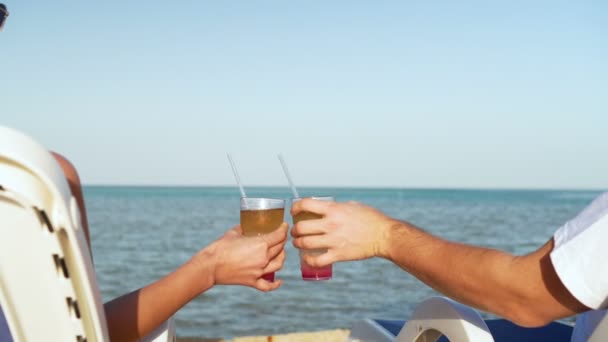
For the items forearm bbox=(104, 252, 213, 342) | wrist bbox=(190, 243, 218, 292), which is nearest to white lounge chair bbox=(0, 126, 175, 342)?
forearm bbox=(104, 252, 213, 342)

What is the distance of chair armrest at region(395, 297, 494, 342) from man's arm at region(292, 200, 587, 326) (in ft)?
0.37

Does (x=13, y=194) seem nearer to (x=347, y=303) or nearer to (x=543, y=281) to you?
(x=543, y=281)

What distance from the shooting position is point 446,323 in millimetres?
2195

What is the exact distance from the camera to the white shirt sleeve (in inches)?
62.2

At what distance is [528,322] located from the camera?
1.84m

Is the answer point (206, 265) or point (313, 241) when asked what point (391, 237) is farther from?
point (206, 265)

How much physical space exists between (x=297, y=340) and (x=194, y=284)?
113 inches

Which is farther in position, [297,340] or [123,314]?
[297,340]

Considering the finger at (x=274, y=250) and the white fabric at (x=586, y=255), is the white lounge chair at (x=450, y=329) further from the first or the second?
the finger at (x=274, y=250)

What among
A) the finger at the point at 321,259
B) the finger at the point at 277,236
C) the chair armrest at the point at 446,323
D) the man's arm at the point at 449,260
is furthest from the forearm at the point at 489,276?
the finger at the point at 277,236

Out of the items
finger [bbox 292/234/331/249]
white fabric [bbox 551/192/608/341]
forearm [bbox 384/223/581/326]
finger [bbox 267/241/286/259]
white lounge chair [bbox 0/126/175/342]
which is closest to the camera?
white lounge chair [bbox 0/126/175/342]

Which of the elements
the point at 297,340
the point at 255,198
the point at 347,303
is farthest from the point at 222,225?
the point at 255,198

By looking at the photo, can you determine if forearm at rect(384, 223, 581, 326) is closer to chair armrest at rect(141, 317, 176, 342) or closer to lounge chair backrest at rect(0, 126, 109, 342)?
chair armrest at rect(141, 317, 176, 342)

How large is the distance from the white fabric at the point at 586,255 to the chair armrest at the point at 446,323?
46 centimetres
